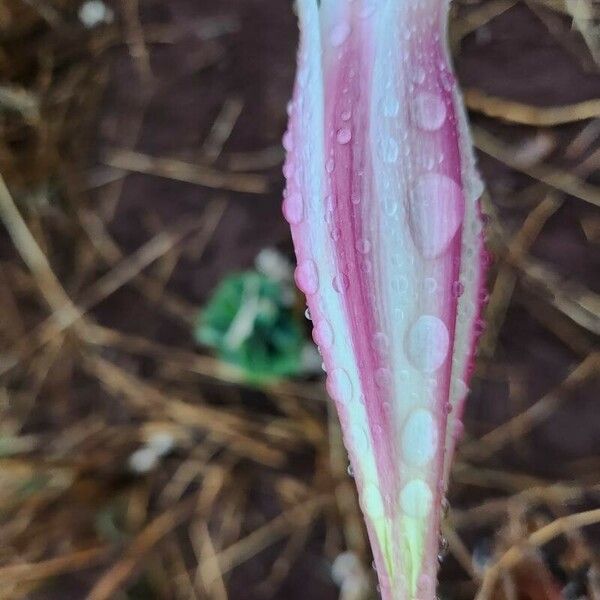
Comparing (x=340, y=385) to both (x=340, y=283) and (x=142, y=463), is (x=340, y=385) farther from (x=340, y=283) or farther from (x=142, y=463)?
(x=142, y=463)

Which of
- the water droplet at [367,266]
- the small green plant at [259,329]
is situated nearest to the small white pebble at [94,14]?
the small green plant at [259,329]

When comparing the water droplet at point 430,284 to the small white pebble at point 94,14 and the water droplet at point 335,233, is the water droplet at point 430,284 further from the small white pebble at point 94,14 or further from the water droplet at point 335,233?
the small white pebble at point 94,14

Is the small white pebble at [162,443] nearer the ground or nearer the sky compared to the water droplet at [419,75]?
nearer the ground

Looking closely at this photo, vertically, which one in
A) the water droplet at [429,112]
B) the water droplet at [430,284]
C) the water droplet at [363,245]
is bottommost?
the water droplet at [430,284]

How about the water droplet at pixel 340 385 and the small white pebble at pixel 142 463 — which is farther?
the small white pebble at pixel 142 463

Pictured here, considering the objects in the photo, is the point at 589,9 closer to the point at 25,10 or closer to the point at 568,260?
the point at 568,260

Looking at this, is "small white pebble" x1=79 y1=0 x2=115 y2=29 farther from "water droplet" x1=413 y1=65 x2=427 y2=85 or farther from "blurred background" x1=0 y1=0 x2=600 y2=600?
"water droplet" x1=413 y1=65 x2=427 y2=85

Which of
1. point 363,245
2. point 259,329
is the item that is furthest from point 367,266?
point 259,329
